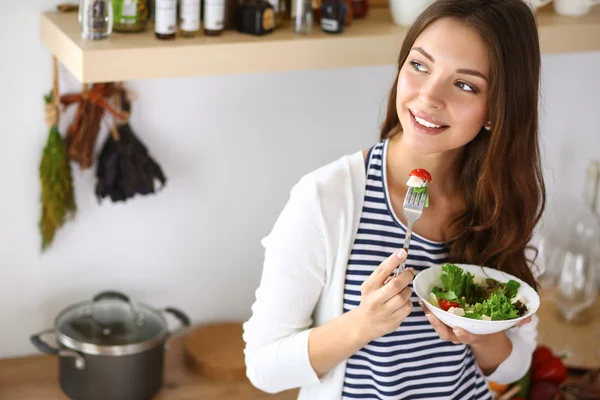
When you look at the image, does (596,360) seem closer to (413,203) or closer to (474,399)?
(474,399)

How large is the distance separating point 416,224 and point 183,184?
2.17 ft

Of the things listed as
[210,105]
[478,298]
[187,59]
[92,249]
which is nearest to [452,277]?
[478,298]

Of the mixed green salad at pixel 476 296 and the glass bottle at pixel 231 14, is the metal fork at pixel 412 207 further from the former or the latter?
the glass bottle at pixel 231 14

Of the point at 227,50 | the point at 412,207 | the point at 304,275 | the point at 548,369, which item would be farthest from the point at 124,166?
the point at 548,369

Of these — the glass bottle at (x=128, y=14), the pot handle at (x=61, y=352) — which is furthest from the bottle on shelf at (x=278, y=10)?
the pot handle at (x=61, y=352)

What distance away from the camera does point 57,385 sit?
176 centimetres

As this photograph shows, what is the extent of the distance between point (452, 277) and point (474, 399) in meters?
0.29

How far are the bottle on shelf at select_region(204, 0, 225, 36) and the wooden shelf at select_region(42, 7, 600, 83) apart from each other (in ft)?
0.06

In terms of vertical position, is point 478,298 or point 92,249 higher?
point 478,298

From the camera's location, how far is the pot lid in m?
1.70

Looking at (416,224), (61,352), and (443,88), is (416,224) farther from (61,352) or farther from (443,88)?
(61,352)

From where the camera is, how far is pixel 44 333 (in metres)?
1.71

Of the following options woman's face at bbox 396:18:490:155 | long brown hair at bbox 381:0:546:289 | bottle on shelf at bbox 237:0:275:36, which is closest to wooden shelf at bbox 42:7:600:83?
bottle on shelf at bbox 237:0:275:36

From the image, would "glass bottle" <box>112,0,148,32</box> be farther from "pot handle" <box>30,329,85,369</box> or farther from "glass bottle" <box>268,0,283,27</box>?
"pot handle" <box>30,329,85,369</box>
